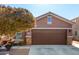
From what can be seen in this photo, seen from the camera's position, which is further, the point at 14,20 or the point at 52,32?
the point at 52,32

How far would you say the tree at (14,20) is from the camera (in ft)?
18.9

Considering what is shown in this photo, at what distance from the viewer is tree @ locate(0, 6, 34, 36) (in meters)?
5.77

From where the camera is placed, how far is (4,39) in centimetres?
664

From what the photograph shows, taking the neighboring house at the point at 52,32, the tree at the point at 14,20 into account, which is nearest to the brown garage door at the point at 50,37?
the neighboring house at the point at 52,32

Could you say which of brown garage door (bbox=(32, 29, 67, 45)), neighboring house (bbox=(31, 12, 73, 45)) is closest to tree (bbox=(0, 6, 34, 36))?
neighboring house (bbox=(31, 12, 73, 45))

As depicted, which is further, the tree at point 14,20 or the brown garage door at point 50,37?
the brown garage door at point 50,37

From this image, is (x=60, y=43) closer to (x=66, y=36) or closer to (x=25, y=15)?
(x=66, y=36)

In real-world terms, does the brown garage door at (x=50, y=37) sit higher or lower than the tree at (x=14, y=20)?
lower

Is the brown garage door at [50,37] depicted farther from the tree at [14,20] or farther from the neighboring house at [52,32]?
the tree at [14,20]

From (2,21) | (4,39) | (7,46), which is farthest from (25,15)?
(7,46)

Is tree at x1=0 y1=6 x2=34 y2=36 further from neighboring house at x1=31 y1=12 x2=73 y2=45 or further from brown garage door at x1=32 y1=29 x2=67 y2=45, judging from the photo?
brown garage door at x1=32 y1=29 x2=67 y2=45

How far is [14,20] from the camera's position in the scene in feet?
19.4

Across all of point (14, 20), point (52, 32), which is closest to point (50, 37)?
point (52, 32)

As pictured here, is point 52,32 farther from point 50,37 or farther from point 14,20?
point 14,20
